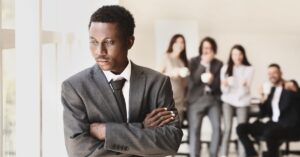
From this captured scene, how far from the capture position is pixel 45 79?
803mm

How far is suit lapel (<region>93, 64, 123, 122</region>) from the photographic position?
0.74 m

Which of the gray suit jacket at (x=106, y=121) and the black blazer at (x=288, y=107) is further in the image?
the black blazer at (x=288, y=107)

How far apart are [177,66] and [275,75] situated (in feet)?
1.54

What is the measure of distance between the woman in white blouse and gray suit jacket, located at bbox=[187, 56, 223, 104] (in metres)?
0.03

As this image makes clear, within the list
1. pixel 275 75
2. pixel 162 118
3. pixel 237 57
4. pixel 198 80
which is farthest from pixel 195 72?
pixel 162 118

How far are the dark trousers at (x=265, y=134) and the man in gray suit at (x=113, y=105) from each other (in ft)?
5.10

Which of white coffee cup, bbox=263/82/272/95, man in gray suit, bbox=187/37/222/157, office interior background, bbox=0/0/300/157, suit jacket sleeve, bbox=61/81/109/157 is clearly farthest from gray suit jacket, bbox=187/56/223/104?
suit jacket sleeve, bbox=61/81/109/157

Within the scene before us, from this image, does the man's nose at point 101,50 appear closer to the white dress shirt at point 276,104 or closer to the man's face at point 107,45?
the man's face at point 107,45

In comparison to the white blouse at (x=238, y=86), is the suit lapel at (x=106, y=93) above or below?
above

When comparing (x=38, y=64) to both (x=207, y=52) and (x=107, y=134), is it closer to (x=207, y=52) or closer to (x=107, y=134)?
(x=107, y=134)

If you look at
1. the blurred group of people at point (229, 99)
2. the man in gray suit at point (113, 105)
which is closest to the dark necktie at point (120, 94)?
the man in gray suit at point (113, 105)

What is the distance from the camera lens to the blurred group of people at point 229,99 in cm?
220

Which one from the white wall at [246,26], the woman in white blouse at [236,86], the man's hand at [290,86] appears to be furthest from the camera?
the woman in white blouse at [236,86]

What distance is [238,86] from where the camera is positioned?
2.30 meters
